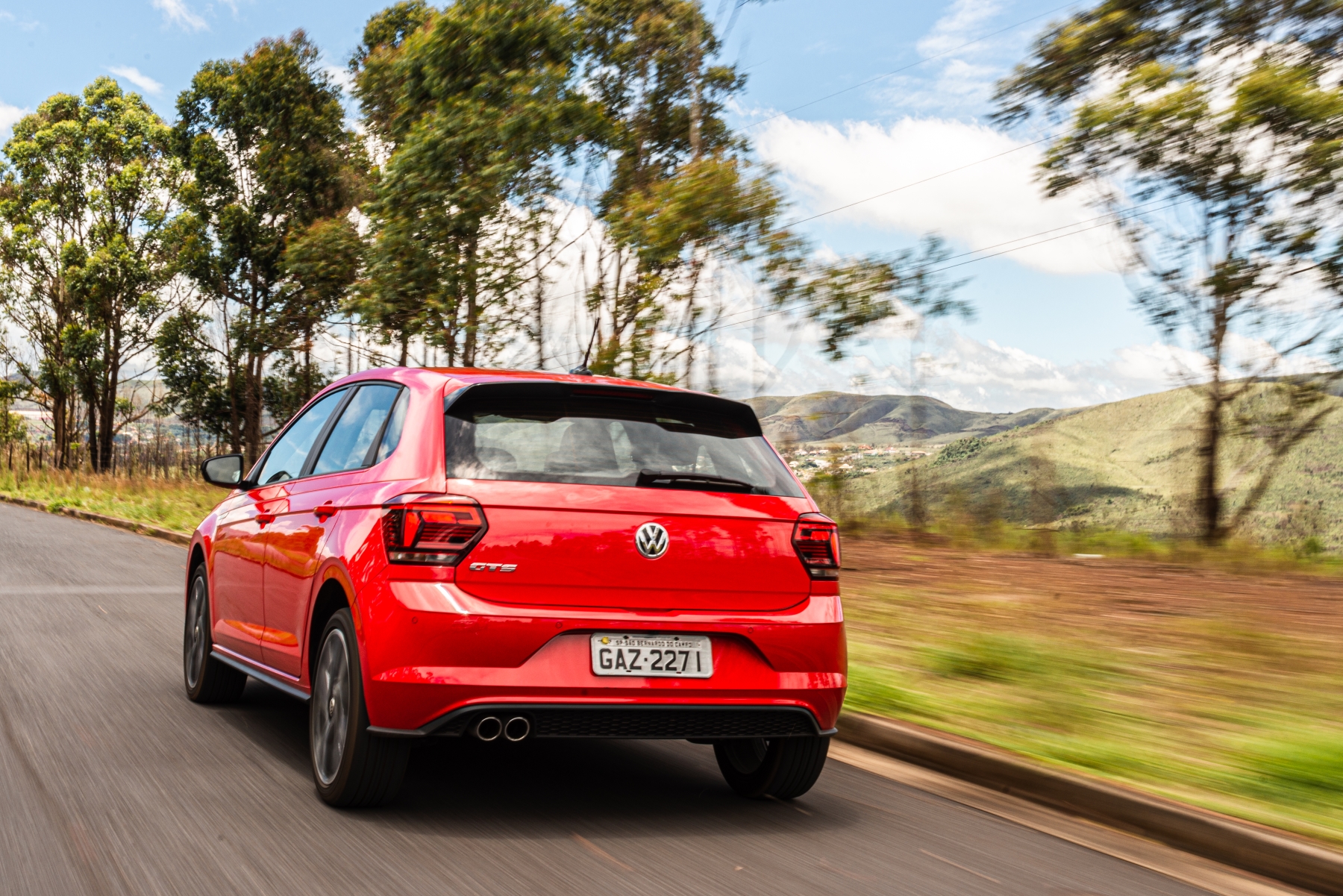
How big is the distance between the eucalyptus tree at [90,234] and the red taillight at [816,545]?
42541 mm

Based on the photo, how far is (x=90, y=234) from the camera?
4469 centimetres

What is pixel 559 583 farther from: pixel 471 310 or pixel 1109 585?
pixel 471 310

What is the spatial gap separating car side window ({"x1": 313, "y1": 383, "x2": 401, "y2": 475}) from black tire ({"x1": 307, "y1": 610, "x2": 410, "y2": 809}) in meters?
0.74

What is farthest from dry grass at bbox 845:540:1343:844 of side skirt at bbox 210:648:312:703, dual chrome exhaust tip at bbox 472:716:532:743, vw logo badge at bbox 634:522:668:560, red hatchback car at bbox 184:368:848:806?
side skirt at bbox 210:648:312:703

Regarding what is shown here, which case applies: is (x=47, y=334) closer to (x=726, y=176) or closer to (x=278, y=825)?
(x=726, y=176)

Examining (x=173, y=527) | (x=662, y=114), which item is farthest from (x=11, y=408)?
(x=662, y=114)

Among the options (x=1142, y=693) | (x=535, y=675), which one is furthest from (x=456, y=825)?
(x=1142, y=693)

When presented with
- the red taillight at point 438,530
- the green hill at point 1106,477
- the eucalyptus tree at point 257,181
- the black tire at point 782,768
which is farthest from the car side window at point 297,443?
the eucalyptus tree at point 257,181

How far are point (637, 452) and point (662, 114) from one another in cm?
1646

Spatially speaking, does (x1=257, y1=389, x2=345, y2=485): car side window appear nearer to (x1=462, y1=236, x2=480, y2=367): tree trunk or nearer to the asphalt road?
the asphalt road

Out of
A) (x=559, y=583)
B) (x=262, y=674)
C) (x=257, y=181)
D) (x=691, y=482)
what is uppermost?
(x=257, y=181)

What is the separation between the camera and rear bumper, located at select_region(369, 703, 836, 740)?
4.21 m

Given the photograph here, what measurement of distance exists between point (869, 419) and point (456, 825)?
37.7 feet

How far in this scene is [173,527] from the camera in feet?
68.5
